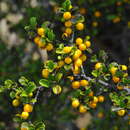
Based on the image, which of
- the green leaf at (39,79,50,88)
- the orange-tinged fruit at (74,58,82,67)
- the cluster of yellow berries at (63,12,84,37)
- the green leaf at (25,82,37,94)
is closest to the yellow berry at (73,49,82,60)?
the orange-tinged fruit at (74,58,82,67)

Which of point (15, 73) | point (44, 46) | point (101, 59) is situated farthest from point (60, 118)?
point (44, 46)

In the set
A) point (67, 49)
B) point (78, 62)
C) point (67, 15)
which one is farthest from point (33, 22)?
point (78, 62)

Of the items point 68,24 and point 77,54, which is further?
point 68,24

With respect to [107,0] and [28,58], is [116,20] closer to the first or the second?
[107,0]

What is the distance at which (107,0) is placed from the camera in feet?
16.3

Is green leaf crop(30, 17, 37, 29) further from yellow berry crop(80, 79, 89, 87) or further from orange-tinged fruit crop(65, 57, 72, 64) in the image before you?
yellow berry crop(80, 79, 89, 87)

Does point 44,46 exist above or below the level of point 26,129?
above

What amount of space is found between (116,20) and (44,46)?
2177 millimetres

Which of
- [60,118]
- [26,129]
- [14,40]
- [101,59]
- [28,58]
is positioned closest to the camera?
[26,129]

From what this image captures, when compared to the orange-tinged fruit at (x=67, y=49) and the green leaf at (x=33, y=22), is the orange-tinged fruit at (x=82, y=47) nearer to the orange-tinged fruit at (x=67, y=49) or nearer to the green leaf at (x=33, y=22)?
the orange-tinged fruit at (x=67, y=49)

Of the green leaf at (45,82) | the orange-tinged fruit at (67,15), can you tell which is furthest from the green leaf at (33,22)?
the green leaf at (45,82)

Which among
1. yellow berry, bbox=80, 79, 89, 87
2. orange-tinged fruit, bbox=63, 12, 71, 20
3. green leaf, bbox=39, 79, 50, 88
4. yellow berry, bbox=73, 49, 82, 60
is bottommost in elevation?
yellow berry, bbox=80, 79, 89, 87

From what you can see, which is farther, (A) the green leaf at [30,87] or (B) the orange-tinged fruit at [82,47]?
(B) the orange-tinged fruit at [82,47]

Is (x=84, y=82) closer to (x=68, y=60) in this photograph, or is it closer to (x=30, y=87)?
(x=68, y=60)
